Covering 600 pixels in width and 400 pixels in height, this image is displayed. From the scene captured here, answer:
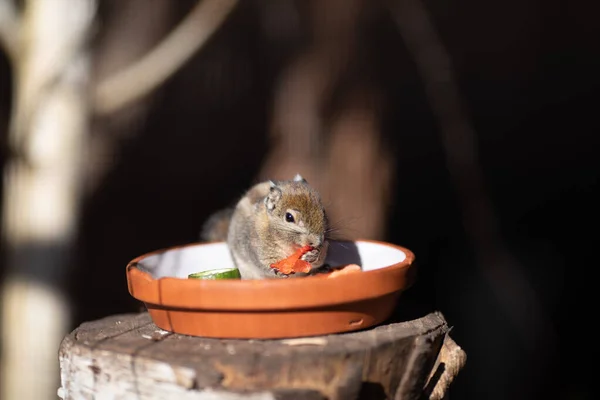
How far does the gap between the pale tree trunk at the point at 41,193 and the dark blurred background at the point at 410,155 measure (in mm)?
124

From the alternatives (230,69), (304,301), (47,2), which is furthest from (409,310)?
(47,2)

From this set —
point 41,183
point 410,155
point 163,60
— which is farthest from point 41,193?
point 410,155

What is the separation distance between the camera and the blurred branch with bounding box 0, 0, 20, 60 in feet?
11.6

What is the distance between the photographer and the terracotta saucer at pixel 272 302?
1.97 metres

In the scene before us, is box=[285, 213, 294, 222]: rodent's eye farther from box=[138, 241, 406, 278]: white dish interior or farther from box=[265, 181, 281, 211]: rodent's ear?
box=[138, 241, 406, 278]: white dish interior

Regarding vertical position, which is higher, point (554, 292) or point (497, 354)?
point (554, 292)

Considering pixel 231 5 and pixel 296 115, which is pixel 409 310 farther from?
pixel 231 5

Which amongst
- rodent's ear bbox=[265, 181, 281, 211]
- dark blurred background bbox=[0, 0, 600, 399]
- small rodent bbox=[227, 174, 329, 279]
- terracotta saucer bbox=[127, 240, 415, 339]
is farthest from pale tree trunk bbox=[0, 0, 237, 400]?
terracotta saucer bbox=[127, 240, 415, 339]

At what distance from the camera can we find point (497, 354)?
13.9 feet

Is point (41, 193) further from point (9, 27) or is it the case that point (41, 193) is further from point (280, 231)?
point (280, 231)

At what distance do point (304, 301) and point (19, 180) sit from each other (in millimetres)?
2077

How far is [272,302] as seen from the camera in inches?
77.7

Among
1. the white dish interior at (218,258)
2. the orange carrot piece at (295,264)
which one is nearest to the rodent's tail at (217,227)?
the white dish interior at (218,258)

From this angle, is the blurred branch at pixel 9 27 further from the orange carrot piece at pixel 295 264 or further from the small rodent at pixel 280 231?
the orange carrot piece at pixel 295 264
